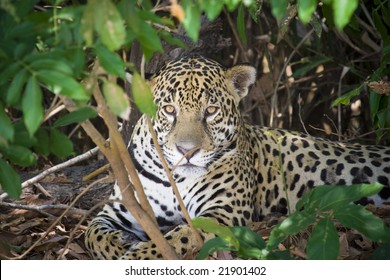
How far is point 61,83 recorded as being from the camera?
3.51 metres

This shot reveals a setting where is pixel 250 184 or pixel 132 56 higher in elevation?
pixel 132 56

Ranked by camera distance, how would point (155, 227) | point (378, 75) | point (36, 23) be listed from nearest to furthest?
point (36, 23) → point (155, 227) → point (378, 75)

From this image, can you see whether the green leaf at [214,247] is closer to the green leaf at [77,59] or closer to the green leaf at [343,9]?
the green leaf at [77,59]

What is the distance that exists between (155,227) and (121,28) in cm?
170

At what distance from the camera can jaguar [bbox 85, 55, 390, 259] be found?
6.23 meters

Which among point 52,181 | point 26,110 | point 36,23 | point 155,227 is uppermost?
point 36,23

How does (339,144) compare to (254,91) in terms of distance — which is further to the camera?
(254,91)

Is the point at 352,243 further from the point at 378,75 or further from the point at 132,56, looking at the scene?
the point at 132,56

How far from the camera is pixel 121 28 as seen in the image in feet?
10.9

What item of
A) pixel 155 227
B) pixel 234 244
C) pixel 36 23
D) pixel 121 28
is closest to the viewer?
pixel 121 28

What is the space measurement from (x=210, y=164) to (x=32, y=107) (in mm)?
3193

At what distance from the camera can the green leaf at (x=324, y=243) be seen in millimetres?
4320

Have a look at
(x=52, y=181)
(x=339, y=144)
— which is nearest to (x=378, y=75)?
(x=339, y=144)

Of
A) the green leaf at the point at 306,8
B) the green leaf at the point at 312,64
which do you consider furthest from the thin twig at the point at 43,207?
the green leaf at the point at 306,8
